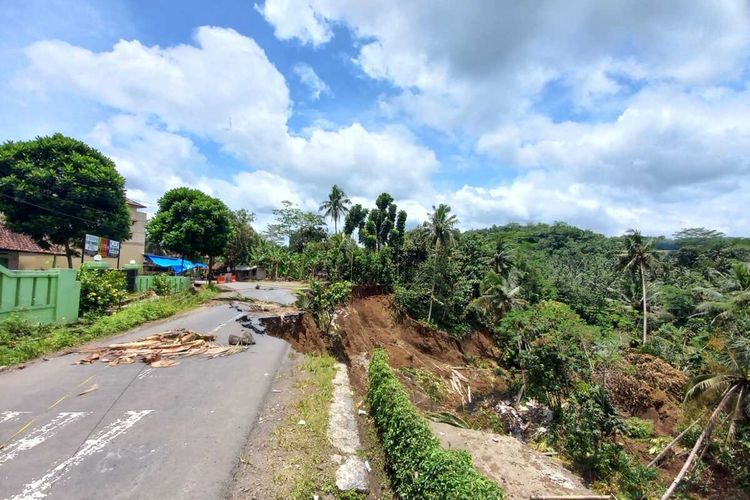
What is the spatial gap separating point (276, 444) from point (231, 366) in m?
4.96

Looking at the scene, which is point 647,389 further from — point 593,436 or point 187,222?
point 187,222

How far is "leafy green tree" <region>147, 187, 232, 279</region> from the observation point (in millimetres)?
27973

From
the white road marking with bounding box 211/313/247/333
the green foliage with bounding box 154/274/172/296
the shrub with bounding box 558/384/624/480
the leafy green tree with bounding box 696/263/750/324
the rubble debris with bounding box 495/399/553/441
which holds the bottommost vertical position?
the rubble debris with bounding box 495/399/553/441

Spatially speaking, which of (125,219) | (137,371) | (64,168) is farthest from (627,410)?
(64,168)

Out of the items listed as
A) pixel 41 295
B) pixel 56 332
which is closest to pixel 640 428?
pixel 56 332

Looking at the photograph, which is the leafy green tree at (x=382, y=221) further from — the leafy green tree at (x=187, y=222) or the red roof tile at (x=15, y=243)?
the red roof tile at (x=15, y=243)

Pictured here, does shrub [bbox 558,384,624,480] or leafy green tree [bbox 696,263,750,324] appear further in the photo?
leafy green tree [bbox 696,263,750,324]

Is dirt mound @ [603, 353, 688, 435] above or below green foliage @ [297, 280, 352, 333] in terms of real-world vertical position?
below

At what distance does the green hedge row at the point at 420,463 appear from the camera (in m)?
6.79

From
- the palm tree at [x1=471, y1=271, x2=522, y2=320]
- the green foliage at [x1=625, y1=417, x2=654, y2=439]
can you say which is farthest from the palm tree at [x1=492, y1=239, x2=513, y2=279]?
the green foliage at [x1=625, y1=417, x2=654, y2=439]

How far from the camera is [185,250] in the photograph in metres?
29.0

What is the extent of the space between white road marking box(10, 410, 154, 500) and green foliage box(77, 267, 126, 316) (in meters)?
11.1

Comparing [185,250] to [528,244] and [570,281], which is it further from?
[528,244]

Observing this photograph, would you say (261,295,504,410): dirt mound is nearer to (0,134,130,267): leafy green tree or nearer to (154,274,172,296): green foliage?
(154,274,172,296): green foliage
